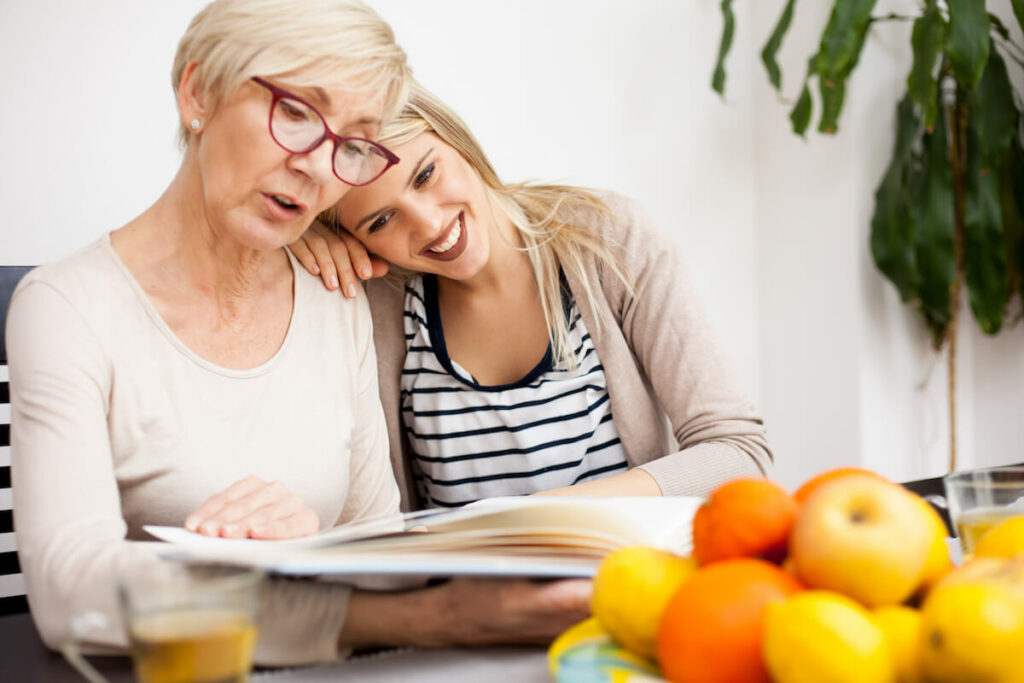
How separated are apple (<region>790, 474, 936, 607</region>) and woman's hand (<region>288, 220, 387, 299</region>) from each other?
949 mm

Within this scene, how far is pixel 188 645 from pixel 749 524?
316mm

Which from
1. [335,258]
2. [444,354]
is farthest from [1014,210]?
[335,258]

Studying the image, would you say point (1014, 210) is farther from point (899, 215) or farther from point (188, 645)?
point (188, 645)

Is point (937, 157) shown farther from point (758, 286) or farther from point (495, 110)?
point (495, 110)

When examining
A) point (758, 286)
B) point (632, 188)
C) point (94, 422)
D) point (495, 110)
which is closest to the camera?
point (94, 422)

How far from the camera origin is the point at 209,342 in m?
1.17

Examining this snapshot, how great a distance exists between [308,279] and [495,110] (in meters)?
1.18

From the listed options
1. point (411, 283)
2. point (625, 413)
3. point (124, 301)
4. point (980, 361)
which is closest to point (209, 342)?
point (124, 301)

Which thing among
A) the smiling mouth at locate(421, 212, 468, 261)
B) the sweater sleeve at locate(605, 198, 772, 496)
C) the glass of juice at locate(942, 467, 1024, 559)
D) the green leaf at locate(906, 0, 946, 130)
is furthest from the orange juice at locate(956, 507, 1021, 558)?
the green leaf at locate(906, 0, 946, 130)

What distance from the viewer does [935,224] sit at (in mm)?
2363

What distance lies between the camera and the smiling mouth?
1378mm

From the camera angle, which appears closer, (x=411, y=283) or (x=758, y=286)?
(x=411, y=283)

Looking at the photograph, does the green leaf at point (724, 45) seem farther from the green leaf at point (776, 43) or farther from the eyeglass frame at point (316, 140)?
the eyeglass frame at point (316, 140)

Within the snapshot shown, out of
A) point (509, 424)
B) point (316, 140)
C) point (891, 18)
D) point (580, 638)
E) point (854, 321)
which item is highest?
point (891, 18)
